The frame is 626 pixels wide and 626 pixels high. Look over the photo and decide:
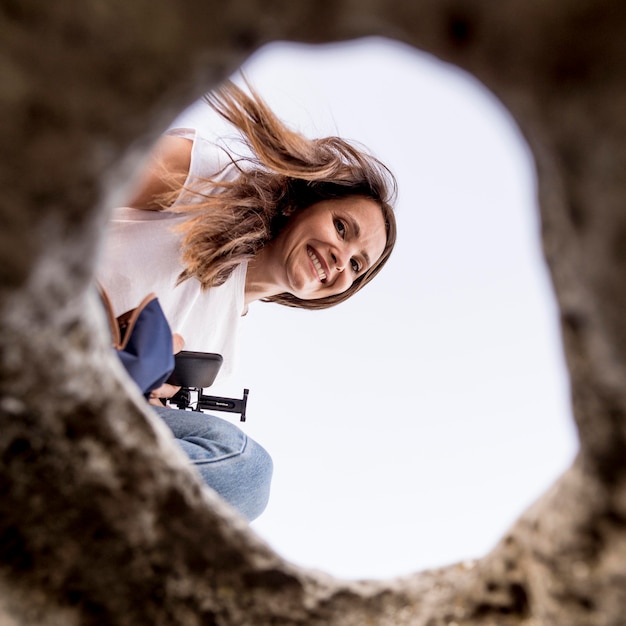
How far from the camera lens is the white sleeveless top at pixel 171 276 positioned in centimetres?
118

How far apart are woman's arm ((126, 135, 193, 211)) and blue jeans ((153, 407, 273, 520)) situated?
1.66ft

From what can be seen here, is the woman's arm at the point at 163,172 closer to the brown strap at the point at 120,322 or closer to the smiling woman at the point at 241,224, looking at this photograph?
the smiling woman at the point at 241,224

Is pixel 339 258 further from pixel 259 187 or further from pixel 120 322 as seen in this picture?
pixel 120 322

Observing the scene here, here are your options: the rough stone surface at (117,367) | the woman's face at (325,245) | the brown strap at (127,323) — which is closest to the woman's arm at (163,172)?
the woman's face at (325,245)

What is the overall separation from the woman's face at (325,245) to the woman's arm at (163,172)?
1.05 feet

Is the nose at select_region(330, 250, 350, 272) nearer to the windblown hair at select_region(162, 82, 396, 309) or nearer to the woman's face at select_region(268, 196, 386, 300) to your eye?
the woman's face at select_region(268, 196, 386, 300)

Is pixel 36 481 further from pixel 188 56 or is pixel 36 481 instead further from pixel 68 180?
pixel 188 56

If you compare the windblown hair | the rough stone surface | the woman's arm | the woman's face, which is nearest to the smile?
the woman's face

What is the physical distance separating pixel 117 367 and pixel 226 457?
0.63 meters

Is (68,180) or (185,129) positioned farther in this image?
A: (185,129)

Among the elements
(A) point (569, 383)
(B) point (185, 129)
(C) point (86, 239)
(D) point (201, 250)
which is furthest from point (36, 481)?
(B) point (185, 129)

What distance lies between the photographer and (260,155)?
1.21 m

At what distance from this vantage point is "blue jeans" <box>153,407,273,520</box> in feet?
3.50

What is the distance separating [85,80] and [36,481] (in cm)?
37
